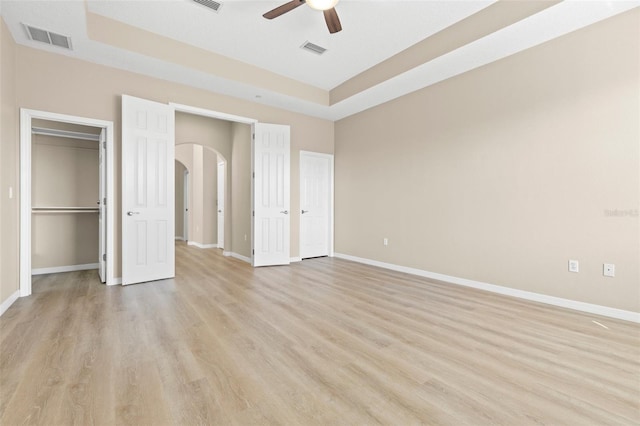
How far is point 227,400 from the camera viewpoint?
1.66m

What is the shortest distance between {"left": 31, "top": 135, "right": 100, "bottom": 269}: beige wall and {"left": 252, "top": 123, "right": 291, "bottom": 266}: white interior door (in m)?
2.79

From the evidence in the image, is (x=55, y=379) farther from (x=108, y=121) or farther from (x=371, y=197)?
(x=371, y=197)

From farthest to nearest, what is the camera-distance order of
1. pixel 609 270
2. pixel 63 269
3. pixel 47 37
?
1. pixel 63 269
2. pixel 47 37
3. pixel 609 270

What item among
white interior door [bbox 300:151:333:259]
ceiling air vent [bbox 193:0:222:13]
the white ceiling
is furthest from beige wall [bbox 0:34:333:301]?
white interior door [bbox 300:151:333:259]

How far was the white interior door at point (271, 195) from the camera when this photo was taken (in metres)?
5.43

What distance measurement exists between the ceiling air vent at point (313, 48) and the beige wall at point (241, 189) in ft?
7.43

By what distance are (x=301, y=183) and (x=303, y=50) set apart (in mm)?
2630

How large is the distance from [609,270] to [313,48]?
4353 mm

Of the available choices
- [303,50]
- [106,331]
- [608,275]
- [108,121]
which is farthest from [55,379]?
[608,275]

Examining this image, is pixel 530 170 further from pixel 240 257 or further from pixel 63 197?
pixel 63 197

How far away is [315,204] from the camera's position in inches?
253

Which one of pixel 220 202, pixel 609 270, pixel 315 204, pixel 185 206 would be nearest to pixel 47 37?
pixel 315 204

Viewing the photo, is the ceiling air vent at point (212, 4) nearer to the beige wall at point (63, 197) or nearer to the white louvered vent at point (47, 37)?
the white louvered vent at point (47, 37)

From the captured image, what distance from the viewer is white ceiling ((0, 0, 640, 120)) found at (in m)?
2.99
